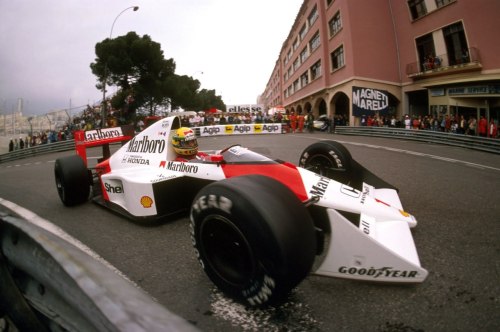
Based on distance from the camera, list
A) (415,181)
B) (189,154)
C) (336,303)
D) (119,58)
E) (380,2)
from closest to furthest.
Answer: (336,303) < (189,154) < (415,181) < (380,2) < (119,58)

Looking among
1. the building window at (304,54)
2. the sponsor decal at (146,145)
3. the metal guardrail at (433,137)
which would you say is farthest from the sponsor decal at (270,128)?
the sponsor decal at (146,145)

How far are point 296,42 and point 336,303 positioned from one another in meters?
43.5

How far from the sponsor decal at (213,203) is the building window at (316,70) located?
2993 cm

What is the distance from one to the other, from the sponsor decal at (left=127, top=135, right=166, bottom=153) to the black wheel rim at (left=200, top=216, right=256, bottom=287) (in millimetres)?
2548

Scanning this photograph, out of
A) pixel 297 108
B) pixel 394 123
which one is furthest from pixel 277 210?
pixel 297 108

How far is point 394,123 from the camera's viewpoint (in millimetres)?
18922

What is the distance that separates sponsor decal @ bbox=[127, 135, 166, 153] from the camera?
4512 millimetres

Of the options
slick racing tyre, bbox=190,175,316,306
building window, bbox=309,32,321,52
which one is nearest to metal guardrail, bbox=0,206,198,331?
slick racing tyre, bbox=190,175,316,306

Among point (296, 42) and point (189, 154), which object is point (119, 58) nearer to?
point (296, 42)

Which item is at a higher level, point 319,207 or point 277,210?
point 277,210

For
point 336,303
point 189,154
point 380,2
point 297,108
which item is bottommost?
point 336,303

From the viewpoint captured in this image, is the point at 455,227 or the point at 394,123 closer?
the point at 455,227

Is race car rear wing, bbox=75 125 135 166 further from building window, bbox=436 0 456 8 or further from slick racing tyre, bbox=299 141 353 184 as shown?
building window, bbox=436 0 456 8

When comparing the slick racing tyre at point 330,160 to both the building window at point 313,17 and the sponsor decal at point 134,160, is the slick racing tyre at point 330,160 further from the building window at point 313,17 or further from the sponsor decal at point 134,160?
the building window at point 313,17
